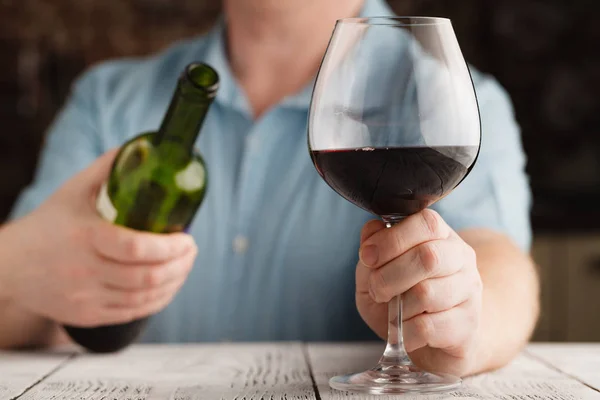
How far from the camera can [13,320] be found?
1085 millimetres

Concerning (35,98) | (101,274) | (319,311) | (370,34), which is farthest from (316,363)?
(35,98)

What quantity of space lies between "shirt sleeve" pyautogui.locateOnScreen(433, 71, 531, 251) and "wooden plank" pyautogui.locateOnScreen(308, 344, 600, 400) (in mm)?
287

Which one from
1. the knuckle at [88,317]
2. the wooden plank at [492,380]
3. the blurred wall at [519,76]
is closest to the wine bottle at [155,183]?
the knuckle at [88,317]

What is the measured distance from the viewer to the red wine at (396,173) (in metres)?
0.68

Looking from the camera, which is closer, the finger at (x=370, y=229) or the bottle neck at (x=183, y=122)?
the finger at (x=370, y=229)

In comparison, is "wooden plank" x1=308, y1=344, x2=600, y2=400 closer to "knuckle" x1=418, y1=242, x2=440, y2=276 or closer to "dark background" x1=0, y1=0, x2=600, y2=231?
"knuckle" x1=418, y1=242, x2=440, y2=276

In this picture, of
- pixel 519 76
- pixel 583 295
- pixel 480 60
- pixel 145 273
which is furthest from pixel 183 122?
pixel 480 60

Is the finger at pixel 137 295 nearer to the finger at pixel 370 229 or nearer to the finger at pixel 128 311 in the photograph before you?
the finger at pixel 128 311

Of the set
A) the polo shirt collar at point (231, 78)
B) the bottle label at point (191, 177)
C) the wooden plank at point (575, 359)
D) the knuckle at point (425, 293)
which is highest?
the polo shirt collar at point (231, 78)

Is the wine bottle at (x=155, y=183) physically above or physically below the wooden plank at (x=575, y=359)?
above

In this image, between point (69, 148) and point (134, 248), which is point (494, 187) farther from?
point (69, 148)

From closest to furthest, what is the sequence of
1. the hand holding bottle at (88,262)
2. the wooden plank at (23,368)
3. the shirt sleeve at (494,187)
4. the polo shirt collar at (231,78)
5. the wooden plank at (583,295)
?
the wooden plank at (23,368), the hand holding bottle at (88,262), the shirt sleeve at (494,187), the polo shirt collar at (231,78), the wooden plank at (583,295)

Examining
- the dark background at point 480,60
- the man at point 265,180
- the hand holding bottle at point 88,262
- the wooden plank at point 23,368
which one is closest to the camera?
the wooden plank at point 23,368

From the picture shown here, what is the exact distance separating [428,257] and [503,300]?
12.3 inches
